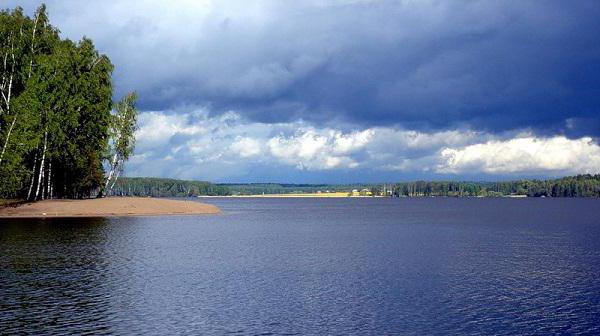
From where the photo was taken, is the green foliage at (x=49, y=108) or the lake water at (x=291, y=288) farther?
the green foliage at (x=49, y=108)

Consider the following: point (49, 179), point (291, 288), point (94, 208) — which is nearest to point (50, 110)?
point (49, 179)

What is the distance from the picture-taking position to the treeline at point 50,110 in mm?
99125

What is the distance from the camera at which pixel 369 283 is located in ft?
135

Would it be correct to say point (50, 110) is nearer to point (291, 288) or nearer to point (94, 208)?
point (94, 208)

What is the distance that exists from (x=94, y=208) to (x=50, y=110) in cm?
2306

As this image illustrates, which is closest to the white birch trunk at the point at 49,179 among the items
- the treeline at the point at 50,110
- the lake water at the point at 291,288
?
the treeline at the point at 50,110

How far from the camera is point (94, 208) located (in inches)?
4724

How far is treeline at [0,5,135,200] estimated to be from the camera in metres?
99.1

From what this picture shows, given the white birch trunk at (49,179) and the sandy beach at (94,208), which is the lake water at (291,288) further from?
the white birch trunk at (49,179)

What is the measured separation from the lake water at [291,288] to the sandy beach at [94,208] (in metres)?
44.0

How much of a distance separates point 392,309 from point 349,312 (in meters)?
2.54

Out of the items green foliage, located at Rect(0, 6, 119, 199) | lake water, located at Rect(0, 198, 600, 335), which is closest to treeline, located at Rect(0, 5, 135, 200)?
green foliage, located at Rect(0, 6, 119, 199)

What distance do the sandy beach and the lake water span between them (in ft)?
144

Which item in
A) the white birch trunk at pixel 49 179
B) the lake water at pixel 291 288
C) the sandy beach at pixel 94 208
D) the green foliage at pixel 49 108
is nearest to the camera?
the lake water at pixel 291 288
